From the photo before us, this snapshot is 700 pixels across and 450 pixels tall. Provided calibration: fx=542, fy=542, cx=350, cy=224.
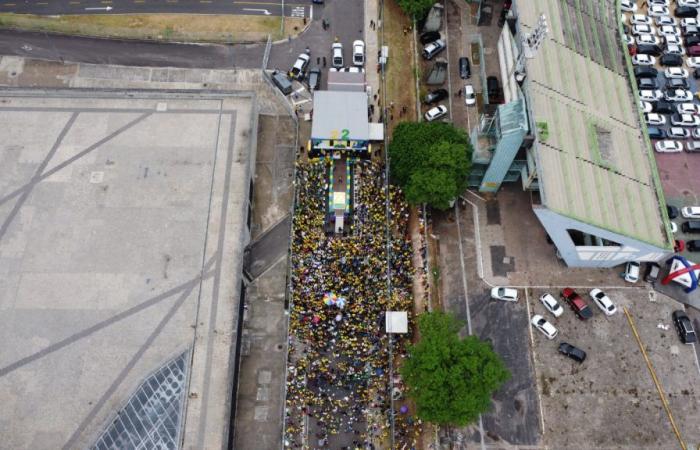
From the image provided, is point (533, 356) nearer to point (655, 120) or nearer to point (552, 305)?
point (552, 305)

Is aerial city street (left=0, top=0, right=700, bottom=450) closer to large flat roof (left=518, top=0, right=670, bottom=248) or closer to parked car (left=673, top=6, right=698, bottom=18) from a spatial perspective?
large flat roof (left=518, top=0, right=670, bottom=248)

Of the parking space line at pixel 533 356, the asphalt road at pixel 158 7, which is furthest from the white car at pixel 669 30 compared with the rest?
the asphalt road at pixel 158 7

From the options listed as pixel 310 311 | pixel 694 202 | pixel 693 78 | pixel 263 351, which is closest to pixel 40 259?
pixel 263 351

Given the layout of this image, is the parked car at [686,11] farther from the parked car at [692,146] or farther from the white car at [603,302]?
the white car at [603,302]

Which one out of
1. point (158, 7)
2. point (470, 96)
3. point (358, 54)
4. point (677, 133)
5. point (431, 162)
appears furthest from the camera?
point (158, 7)

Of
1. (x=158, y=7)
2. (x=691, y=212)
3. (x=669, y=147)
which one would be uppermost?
(x=158, y=7)

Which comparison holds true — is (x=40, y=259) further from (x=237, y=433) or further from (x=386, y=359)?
(x=386, y=359)

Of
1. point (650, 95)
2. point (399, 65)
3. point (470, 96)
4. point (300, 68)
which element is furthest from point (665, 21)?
point (300, 68)
